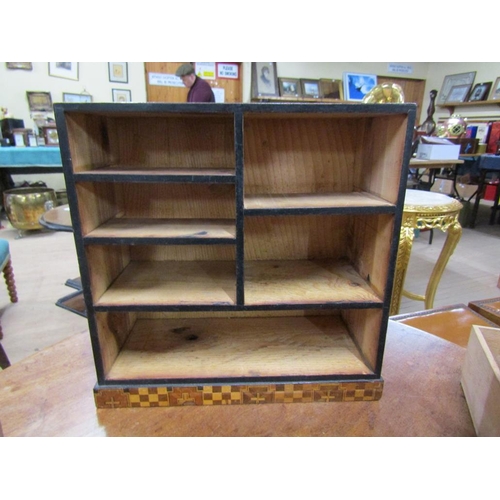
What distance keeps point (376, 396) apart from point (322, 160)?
A: 0.71 metres

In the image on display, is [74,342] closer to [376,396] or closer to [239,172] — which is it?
[239,172]

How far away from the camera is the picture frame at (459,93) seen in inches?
221

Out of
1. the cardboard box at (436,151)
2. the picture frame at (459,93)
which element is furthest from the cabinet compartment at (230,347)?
the picture frame at (459,93)

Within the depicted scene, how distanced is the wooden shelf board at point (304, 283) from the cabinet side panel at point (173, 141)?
353mm

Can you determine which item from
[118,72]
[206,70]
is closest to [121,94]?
[118,72]

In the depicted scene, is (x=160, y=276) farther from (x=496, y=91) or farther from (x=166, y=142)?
→ (x=496, y=91)

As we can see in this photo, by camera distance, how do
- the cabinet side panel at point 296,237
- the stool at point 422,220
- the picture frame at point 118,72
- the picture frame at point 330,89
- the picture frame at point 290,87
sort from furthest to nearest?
the picture frame at point 330,89
the picture frame at point 290,87
the picture frame at point 118,72
the stool at point 422,220
the cabinet side panel at point 296,237

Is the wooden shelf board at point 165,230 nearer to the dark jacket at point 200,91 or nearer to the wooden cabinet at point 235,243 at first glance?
the wooden cabinet at point 235,243

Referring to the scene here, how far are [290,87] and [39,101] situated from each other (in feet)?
11.9

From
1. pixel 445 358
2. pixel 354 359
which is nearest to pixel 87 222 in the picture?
pixel 354 359

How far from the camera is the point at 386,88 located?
92cm

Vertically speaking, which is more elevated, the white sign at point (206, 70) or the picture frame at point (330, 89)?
the white sign at point (206, 70)

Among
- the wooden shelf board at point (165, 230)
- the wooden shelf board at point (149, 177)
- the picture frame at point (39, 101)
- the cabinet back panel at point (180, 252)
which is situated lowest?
the cabinet back panel at point (180, 252)

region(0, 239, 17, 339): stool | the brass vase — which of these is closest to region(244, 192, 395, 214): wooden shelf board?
region(0, 239, 17, 339): stool
